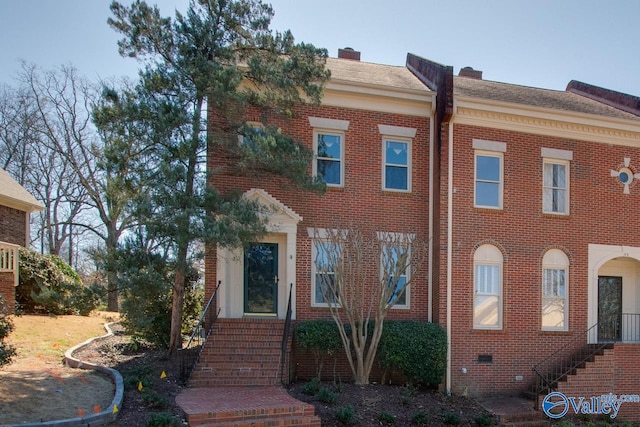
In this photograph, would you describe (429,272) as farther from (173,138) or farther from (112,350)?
(112,350)

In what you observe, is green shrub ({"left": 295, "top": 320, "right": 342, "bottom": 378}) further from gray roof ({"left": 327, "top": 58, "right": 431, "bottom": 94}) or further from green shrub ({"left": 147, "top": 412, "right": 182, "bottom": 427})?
gray roof ({"left": 327, "top": 58, "right": 431, "bottom": 94})

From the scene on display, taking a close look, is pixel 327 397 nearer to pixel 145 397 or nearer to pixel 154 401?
pixel 154 401

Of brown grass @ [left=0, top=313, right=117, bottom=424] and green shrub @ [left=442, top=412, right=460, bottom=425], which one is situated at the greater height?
brown grass @ [left=0, top=313, right=117, bottom=424]

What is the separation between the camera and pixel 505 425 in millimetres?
9805

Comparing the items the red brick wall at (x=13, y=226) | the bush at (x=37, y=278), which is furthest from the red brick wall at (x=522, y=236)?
the red brick wall at (x=13, y=226)

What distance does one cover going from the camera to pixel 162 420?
704 cm

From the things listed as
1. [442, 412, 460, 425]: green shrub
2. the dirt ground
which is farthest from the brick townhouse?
[442, 412, 460, 425]: green shrub

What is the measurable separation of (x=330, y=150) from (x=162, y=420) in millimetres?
7232

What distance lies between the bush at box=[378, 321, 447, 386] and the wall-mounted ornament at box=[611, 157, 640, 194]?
684 cm

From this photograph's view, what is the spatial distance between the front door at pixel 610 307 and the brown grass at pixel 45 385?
12.5 m

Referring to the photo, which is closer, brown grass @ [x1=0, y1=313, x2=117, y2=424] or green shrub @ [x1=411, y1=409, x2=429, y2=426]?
brown grass @ [x1=0, y1=313, x2=117, y2=424]

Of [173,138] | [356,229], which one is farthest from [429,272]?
[173,138]

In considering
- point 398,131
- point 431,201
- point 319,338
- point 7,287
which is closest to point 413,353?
point 319,338

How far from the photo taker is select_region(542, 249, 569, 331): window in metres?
12.6
